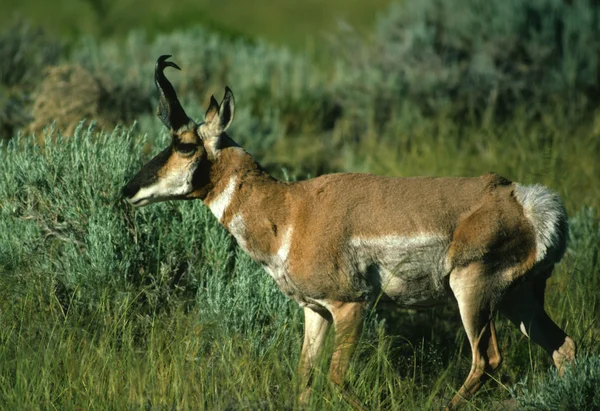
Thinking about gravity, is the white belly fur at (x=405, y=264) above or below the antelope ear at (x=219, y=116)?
below

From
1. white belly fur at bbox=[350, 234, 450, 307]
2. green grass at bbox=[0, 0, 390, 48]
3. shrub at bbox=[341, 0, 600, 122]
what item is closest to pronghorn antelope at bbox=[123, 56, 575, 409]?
white belly fur at bbox=[350, 234, 450, 307]

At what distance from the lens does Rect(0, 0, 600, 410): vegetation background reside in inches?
204

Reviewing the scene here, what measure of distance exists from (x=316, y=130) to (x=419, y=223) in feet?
22.2

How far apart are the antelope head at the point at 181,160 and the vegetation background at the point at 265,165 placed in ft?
2.34

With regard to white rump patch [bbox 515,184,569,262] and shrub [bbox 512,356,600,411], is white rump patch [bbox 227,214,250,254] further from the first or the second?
shrub [bbox 512,356,600,411]

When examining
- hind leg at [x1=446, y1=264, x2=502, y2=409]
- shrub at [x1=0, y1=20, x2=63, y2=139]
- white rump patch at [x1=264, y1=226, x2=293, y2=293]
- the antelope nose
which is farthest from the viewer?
shrub at [x1=0, y1=20, x2=63, y2=139]

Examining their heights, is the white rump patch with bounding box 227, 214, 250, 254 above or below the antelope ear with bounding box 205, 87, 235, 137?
below

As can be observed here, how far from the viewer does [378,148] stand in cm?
1110

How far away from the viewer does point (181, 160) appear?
5.56 metres

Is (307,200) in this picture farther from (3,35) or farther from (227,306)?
(3,35)

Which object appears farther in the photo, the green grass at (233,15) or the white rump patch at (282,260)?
the green grass at (233,15)

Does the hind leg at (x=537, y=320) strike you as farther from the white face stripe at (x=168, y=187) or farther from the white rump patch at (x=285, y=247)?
the white face stripe at (x=168, y=187)

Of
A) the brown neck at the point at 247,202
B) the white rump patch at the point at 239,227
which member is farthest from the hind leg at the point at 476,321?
the white rump patch at the point at 239,227

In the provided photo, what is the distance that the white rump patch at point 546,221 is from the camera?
5258 millimetres
